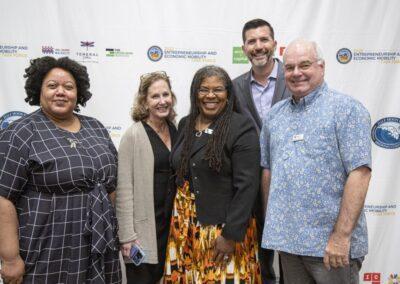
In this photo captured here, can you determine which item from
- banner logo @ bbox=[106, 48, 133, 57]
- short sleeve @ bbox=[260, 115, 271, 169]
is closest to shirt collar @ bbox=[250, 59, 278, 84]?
short sleeve @ bbox=[260, 115, 271, 169]

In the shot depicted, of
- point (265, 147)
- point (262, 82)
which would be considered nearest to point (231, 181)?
point (265, 147)

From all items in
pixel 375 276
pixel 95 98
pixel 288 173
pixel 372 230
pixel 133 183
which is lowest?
pixel 375 276

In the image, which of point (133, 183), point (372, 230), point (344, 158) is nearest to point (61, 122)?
point (133, 183)

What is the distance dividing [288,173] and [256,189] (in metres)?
0.24

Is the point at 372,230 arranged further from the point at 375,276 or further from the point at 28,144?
the point at 28,144

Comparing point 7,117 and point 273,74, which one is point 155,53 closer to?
point 273,74

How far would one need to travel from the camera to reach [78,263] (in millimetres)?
1809

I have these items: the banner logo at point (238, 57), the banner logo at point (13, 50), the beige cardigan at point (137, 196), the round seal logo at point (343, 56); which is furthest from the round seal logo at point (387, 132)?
the banner logo at point (13, 50)

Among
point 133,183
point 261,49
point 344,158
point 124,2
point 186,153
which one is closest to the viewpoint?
point 344,158

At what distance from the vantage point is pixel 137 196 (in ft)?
6.75

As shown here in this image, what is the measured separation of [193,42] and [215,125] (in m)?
1.15

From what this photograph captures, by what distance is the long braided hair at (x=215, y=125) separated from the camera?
1810 millimetres

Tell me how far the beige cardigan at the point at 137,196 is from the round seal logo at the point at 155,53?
972 mm

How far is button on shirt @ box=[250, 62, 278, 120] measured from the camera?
7.51 feet
